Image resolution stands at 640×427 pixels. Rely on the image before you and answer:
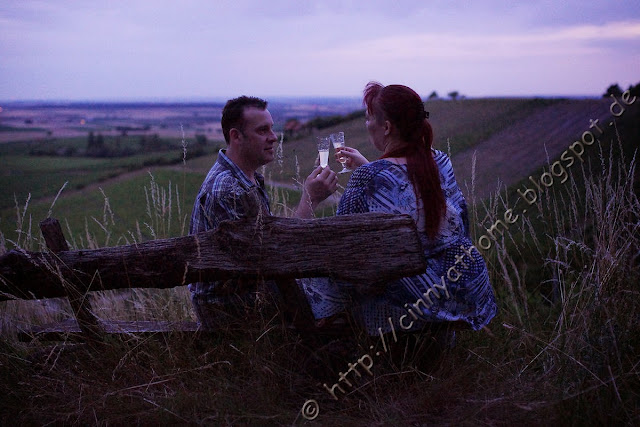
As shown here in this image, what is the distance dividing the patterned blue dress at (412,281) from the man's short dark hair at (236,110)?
1154 mm

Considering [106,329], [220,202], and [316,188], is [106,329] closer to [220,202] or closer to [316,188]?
[220,202]

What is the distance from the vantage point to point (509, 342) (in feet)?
11.9

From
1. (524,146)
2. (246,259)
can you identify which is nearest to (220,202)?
(246,259)

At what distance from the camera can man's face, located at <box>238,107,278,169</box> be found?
3895 mm

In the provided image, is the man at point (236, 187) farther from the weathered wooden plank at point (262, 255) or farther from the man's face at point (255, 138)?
the weathered wooden plank at point (262, 255)

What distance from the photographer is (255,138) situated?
12.8 ft

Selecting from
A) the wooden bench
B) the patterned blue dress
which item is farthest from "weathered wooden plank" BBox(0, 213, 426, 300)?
the patterned blue dress

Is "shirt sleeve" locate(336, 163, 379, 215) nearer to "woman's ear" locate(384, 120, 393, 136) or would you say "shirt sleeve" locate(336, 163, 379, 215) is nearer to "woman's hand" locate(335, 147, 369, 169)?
"woman's ear" locate(384, 120, 393, 136)

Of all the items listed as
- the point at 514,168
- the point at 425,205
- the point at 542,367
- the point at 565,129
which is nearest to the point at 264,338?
the point at 425,205

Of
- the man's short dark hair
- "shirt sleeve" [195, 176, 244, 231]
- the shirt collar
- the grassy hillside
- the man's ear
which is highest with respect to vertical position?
the man's short dark hair

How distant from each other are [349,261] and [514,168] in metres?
4.65

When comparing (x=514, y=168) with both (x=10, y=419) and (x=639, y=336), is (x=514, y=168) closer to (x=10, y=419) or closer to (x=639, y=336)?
(x=639, y=336)

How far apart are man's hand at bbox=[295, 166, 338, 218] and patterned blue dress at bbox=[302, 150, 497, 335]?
0.29 m

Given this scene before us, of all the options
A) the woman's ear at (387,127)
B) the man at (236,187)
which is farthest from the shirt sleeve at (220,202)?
the woman's ear at (387,127)
